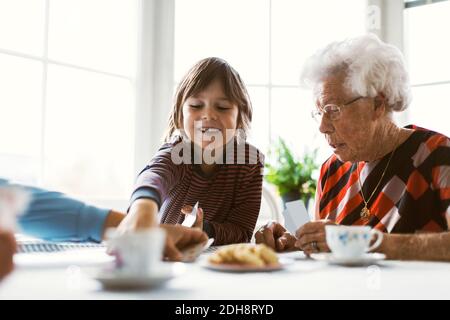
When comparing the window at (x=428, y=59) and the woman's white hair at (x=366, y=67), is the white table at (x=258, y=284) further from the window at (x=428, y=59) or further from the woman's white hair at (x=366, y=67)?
the window at (x=428, y=59)

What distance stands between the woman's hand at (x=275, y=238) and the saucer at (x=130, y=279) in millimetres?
636

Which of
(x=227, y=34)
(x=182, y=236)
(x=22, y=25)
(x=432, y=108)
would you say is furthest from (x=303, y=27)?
(x=182, y=236)

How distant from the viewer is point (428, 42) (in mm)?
2822

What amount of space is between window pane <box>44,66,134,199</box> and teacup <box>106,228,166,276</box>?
1820 millimetres

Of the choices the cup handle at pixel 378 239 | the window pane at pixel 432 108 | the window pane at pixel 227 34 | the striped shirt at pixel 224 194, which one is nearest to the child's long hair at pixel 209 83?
the striped shirt at pixel 224 194

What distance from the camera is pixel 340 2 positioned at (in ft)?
9.58

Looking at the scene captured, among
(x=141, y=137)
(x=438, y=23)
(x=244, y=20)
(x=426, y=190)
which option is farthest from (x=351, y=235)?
(x=438, y=23)

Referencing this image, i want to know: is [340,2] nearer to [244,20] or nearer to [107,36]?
[244,20]

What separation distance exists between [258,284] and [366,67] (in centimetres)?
85

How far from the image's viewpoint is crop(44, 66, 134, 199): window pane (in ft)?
7.63

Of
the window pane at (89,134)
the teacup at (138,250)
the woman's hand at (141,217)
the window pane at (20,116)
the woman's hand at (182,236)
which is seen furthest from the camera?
the window pane at (89,134)

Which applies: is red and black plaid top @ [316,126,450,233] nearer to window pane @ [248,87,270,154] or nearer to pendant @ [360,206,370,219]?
pendant @ [360,206,370,219]

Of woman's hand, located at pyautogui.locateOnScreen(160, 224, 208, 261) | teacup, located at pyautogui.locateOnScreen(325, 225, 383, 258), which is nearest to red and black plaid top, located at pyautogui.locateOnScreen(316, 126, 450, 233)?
teacup, located at pyautogui.locateOnScreen(325, 225, 383, 258)

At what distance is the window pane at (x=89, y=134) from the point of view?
91.5 inches
